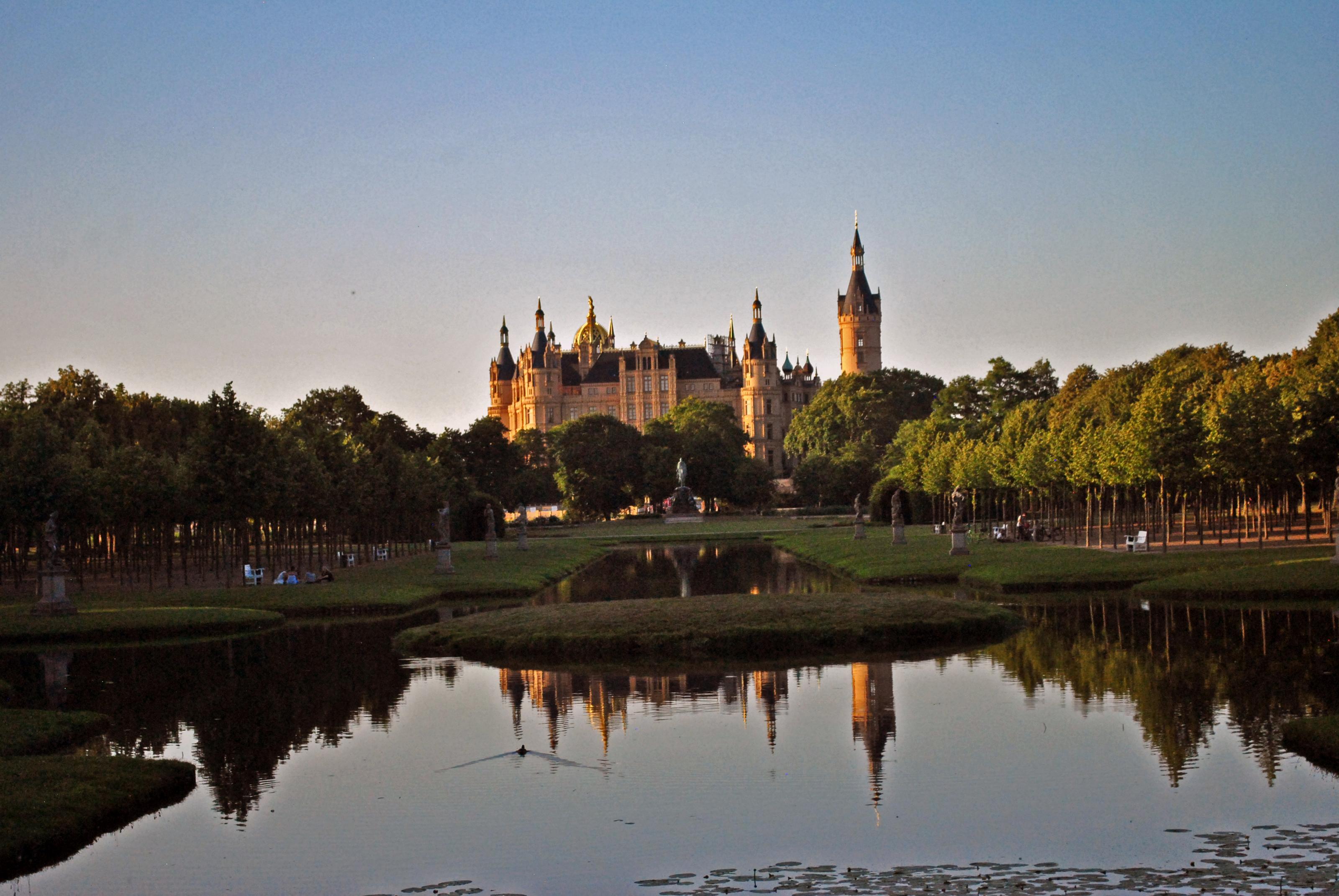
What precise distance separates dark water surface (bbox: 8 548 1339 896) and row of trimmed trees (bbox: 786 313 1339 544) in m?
21.7

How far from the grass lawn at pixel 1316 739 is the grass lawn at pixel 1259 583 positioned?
48.8ft

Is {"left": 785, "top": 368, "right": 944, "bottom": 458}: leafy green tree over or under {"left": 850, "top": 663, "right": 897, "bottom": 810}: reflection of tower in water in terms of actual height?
over

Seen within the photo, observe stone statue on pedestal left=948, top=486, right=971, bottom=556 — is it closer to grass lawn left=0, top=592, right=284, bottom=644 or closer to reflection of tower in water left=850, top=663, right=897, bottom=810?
grass lawn left=0, top=592, right=284, bottom=644

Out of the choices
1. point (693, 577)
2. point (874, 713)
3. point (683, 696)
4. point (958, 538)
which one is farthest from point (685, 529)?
point (874, 713)

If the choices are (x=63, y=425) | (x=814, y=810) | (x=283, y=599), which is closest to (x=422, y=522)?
(x=63, y=425)

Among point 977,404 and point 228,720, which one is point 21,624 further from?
point 977,404

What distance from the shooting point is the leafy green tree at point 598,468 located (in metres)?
115

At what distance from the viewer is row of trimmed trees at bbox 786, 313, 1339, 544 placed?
158ft

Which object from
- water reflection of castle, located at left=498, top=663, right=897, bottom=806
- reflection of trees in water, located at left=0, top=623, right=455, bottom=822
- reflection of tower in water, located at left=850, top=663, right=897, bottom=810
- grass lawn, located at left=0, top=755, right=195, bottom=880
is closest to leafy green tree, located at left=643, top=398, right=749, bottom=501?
reflection of trees in water, located at left=0, top=623, right=455, bottom=822

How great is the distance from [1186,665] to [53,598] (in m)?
25.9

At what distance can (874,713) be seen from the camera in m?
20.8

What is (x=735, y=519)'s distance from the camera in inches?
4215

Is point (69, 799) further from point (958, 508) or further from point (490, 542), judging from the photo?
point (490, 542)

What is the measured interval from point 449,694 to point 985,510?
62988 millimetres
